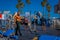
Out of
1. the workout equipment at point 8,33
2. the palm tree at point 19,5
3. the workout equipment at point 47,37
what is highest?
the palm tree at point 19,5

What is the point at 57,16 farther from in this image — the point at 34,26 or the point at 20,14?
the point at 20,14

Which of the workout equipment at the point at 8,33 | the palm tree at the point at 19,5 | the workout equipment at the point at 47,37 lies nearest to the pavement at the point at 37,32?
the workout equipment at the point at 47,37

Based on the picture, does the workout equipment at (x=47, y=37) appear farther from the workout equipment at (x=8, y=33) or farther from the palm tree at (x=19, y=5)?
the palm tree at (x=19, y=5)

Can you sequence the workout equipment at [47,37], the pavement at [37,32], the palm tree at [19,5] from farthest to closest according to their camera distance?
the palm tree at [19,5]
the pavement at [37,32]
the workout equipment at [47,37]

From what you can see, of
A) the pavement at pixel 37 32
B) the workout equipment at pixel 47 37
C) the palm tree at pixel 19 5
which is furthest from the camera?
the palm tree at pixel 19 5

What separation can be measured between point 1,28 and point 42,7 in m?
1.49

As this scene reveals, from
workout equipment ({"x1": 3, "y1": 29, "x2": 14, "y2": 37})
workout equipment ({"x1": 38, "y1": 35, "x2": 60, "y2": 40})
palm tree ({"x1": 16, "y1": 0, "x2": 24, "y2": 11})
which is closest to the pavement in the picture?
workout equipment ({"x1": 38, "y1": 35, "x2": 60, "y2": 40})

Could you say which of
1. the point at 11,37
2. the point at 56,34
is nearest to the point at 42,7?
the point at 56,34

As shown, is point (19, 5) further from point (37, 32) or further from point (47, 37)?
point (47, 37)

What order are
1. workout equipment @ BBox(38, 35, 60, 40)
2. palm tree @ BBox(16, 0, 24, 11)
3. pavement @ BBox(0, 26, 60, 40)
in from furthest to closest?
palm tree @ BBox(16, 0, 24, 11) < pavement @ BBox(0, 26, 60, 40) < workout equipment @ BBox(38, 35, 60, 40)

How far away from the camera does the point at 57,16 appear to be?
4797mm

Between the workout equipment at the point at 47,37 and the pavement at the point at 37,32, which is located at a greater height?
the pavement at the point at 37,32

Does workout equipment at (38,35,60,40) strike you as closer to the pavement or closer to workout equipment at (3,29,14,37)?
the pavement

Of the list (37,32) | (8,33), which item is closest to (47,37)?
(37,32)
